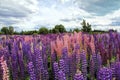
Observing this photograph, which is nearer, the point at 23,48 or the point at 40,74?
the point at 40,74

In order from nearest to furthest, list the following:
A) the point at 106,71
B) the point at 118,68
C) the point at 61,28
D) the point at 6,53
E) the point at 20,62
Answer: the point at 106,71
the point at 118,68
the point at 20,62
the point at 6,53
the point at 61,28

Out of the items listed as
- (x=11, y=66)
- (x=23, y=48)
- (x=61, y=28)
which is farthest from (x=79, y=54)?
(x=61, y=28)

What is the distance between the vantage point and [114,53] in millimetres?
6727

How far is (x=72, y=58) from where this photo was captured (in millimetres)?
4805

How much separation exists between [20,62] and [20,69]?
0.20 metres

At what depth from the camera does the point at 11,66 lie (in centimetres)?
511

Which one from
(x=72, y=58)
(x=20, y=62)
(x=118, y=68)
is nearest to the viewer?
(x=118, y=68)

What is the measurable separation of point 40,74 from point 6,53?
1885mm

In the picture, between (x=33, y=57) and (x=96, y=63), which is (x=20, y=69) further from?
(x=96, y=63)

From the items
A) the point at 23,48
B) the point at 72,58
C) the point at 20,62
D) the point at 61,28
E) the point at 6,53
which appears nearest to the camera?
the point at 72,58

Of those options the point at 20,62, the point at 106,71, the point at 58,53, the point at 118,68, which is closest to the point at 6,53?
the point at 20,62

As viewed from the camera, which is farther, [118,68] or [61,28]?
[61,28]

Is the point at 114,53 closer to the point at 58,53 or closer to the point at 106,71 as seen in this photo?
the point at 58,53

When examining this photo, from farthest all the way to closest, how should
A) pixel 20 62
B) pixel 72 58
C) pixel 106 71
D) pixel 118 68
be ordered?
1. pixel 20 62
2. pixel 72 58
3. pixel 118 68
4. pixel 106 71
